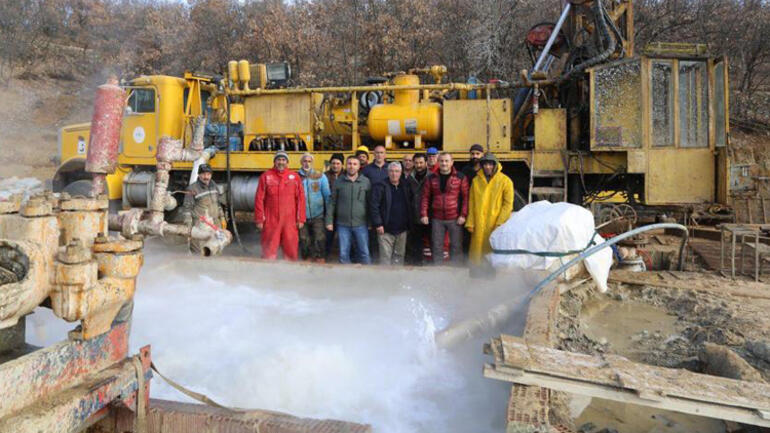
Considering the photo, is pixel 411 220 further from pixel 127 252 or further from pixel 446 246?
pixel 127 252

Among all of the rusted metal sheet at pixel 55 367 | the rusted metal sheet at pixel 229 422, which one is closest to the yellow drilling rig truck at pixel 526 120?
the rusted metal sheet at pixel 55 367

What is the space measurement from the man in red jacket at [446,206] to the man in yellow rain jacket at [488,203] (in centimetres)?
25

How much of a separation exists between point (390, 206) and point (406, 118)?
2.44 meters

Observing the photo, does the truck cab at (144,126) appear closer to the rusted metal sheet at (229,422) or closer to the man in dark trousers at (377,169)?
the man in dark trousers at (377,169)

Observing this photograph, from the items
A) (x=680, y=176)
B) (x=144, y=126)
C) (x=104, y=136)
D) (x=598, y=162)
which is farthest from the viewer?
(x=144, y=126)

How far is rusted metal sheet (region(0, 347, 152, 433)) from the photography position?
205 cm

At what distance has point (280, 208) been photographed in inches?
264

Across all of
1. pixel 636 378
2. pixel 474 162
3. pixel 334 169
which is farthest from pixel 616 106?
pixel 636 378

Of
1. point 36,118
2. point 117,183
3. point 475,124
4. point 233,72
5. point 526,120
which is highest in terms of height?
point 36,118

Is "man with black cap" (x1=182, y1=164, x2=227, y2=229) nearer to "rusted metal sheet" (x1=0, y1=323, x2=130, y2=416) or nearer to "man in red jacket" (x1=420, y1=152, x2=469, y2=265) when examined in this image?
"man in red jacket" (x1=420, y1=152, x2=469, y2=265)

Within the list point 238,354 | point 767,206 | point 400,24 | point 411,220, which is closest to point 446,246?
point 411,220

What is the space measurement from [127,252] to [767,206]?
1330 centimetres

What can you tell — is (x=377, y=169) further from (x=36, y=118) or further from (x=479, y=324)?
(x=36, y=118)

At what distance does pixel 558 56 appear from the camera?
945 cm
